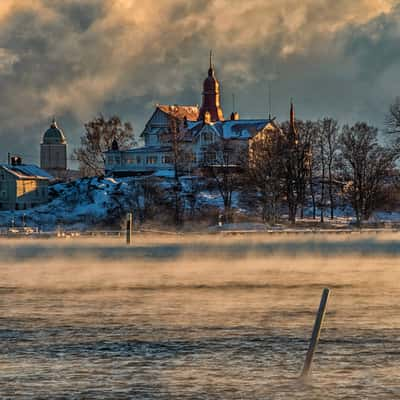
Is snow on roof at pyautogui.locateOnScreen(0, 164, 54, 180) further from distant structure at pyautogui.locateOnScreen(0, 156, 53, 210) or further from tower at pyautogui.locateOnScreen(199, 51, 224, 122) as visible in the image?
tower at pyautogui.locateOnScreen(199, 51, 224, 122)

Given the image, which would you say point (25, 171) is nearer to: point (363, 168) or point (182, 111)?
point (182, 111)

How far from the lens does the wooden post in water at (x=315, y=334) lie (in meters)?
15.8

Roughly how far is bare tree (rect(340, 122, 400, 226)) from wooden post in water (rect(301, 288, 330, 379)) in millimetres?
90008

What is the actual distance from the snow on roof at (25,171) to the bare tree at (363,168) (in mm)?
45177

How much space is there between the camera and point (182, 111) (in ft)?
502

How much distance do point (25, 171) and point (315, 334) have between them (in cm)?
12554

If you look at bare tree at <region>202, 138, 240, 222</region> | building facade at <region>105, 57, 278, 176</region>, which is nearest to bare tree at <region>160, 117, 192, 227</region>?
building facade at <region>105, 57, 278, 176</region>

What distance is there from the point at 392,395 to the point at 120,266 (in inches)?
1076

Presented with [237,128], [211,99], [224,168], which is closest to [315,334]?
[224,168]

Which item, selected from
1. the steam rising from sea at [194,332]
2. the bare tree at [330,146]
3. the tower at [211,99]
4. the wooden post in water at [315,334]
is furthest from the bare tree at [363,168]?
the wooden post in water at [315,334]

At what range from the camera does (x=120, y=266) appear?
42125 millimetres

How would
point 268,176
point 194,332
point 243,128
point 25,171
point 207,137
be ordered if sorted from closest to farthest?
point 194,332 < point 268,176 < point 207,137 < point 243,128 < point 25,171

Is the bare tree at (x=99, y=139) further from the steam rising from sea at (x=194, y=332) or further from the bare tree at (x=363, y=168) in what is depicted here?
the steam rising from sea at (x=194, y=332)

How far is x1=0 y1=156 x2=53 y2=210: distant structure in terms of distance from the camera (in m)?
134
